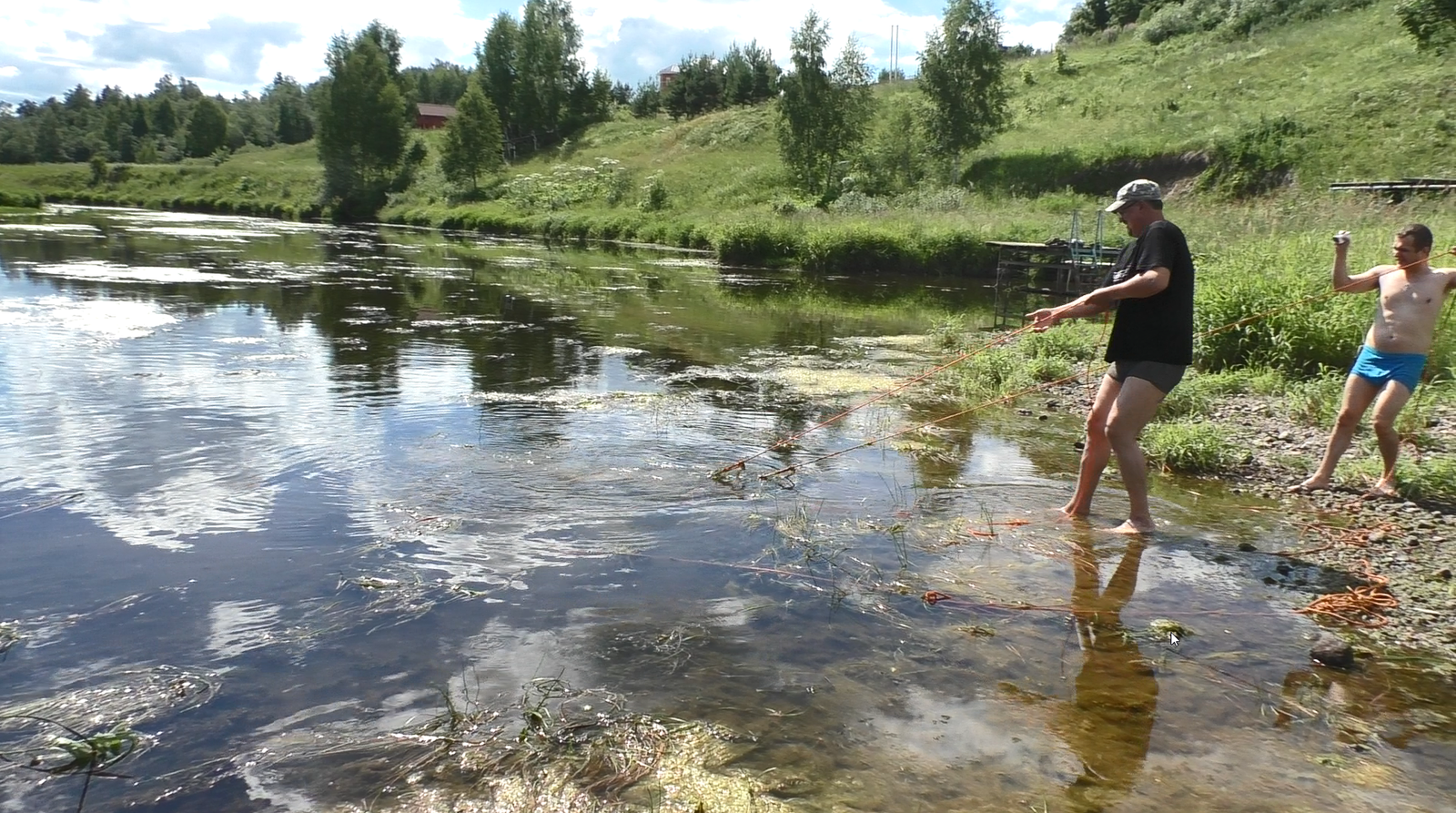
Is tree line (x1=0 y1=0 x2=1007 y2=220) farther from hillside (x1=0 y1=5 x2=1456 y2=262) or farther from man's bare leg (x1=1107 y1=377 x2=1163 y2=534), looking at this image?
man's bare leg (x1=1107 y1=377 x2=1163 y2=534)

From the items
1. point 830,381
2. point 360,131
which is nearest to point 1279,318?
point 830,381

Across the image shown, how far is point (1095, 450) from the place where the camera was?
21.5 feet

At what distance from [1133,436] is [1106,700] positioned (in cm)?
240

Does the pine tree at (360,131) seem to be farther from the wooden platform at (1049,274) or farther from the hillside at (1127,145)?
the wooden platform at (1049,274)

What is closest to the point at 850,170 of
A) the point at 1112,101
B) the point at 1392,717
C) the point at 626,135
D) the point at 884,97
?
the point at 1112,101

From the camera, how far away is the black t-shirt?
5809 millimetres

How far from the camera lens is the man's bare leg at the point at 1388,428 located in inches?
274

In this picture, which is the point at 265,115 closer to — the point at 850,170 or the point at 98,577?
the point at 850,170

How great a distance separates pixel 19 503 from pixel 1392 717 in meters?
8.00

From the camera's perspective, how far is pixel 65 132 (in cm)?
13200

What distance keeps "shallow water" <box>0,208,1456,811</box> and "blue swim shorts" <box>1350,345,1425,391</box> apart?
1.32m

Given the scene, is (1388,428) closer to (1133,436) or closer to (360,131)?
(1133,436)

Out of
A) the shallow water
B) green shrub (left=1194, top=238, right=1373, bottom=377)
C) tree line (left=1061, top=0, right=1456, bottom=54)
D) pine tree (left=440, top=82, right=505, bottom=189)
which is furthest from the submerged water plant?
pine tree (left=440, top=82, right=505, bottom=189)

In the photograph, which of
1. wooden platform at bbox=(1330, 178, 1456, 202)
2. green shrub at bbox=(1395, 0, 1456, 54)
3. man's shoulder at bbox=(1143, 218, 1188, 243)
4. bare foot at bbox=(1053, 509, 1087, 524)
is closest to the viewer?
man's shoulder at bbox=(1143, 218, 1188, 243)
